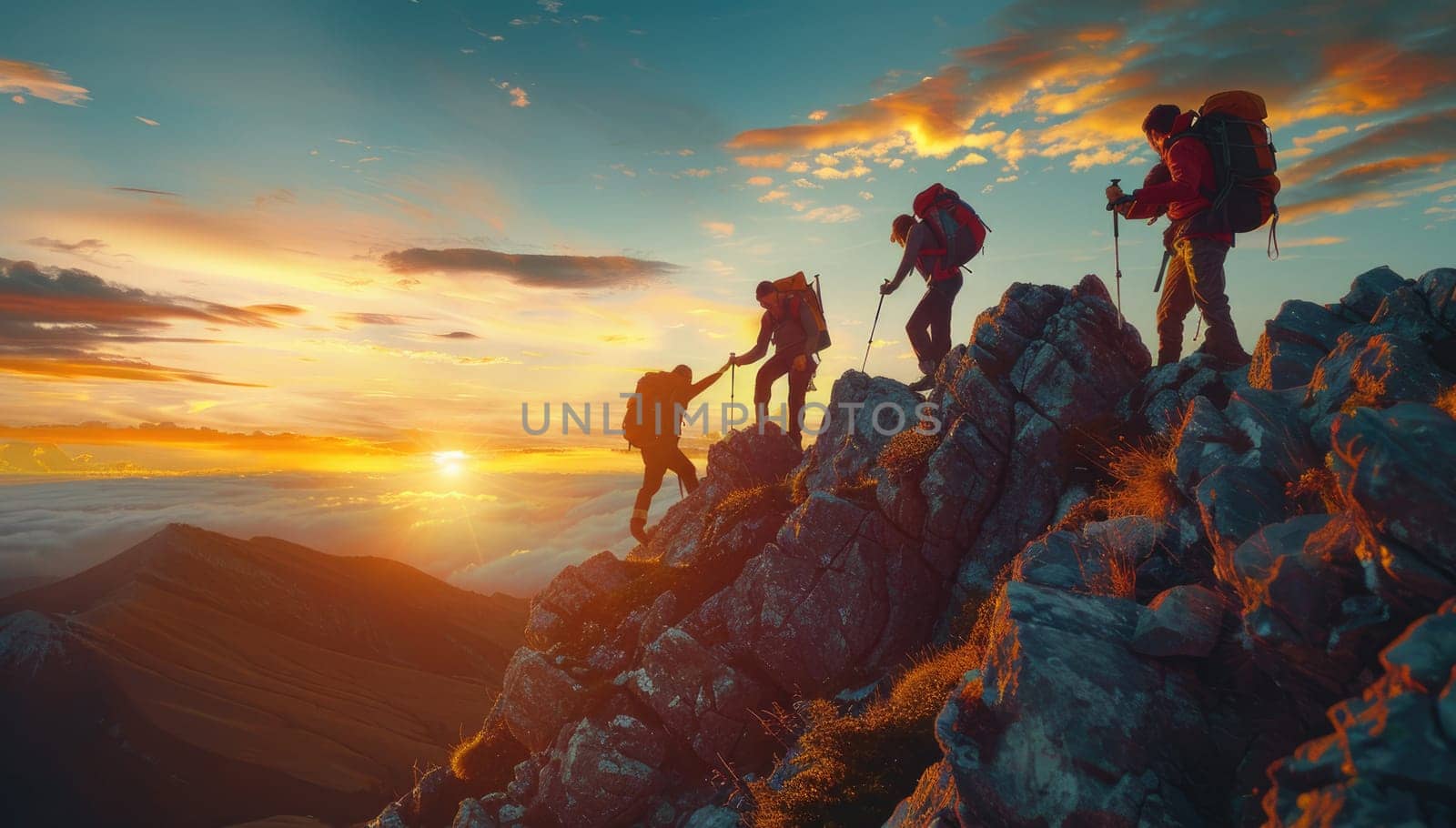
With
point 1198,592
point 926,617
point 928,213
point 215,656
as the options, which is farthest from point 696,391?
point 215,656

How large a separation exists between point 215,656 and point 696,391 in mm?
220098

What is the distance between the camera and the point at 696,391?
22547 millimetres

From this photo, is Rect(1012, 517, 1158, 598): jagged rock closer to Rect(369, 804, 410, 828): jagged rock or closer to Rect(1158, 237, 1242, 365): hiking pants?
Rect(1158, 237, 1242, 365): hiking pants

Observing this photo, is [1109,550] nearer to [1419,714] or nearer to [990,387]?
[1419,714]

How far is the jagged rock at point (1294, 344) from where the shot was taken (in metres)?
8.93

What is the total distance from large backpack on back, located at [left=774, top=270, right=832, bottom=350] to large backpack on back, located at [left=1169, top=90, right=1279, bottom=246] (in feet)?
32.2

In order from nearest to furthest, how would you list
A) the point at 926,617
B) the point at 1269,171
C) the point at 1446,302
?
1. the point at 1446,302
2. the point at 1269,171
3. the point at 926,617

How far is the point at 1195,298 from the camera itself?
1277 cm

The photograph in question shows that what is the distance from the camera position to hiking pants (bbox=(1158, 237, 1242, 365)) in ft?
39.0

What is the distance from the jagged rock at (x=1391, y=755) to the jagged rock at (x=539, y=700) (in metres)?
16.5

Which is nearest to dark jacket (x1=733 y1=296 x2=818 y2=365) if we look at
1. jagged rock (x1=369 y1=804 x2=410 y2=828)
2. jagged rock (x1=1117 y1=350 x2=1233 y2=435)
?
jagged rock (x1=1117 y1=350 x2=1233 y2=435)

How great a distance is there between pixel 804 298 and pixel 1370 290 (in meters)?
12.1

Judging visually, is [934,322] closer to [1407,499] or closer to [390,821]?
Result: [1407,499]

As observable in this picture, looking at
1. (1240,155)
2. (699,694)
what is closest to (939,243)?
(1240,155)
